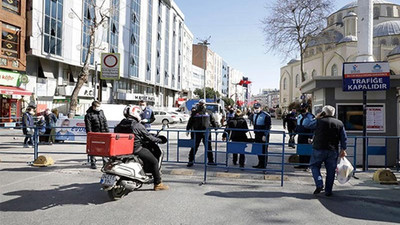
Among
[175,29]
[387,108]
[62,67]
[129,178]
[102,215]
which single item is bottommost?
[102,215]

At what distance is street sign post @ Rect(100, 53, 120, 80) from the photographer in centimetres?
1336

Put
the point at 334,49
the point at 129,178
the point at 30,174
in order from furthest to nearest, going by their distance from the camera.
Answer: the point at 334,49 → the point at 30,174 → the point at 129,178

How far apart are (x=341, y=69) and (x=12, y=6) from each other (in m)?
41.0

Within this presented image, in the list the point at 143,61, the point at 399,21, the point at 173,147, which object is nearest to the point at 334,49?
the point at 399,21

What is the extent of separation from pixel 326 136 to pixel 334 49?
57.4 meters

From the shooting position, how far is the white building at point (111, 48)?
2733 centimetres

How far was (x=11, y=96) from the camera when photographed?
25812 mm

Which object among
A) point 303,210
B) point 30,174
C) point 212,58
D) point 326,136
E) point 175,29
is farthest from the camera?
point 212,58

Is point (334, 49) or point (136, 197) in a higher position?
point (334, 49)

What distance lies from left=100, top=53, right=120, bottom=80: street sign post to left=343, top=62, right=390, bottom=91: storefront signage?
909 cm

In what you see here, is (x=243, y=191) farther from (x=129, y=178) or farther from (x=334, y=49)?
(x=334, y=49)

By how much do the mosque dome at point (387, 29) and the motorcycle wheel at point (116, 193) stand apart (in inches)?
2594

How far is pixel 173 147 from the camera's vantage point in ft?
41.2

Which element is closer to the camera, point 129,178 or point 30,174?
point 129,178
